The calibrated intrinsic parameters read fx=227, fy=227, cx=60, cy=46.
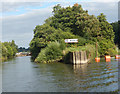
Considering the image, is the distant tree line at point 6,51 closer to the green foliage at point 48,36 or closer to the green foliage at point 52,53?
the green foliage at point 48,36

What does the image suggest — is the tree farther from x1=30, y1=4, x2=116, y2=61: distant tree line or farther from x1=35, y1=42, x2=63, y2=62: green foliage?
x1=35, y1=42, x2=63, y2=62: green foliage

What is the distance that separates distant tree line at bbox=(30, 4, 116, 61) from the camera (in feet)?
172

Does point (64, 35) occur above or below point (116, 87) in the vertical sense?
above

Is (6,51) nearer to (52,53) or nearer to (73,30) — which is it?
(73,30)

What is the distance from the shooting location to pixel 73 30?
5881 cm

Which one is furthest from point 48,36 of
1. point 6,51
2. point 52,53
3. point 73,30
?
point 6,51

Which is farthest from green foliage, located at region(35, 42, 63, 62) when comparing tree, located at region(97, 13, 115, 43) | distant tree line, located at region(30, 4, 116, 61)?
tree, located at region(97, 13, 115, 43)

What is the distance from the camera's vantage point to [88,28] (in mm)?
54469

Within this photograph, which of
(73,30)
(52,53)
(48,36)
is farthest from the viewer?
(73,30)

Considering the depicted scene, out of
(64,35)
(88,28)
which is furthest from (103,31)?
(64,35)

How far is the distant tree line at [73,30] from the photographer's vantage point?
52281 millimetres

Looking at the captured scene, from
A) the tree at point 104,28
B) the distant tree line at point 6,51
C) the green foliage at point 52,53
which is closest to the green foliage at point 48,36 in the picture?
the green foliage at point 52,53

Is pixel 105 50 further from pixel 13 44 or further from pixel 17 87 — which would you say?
pixel 13 44

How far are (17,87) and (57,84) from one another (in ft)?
11.8
